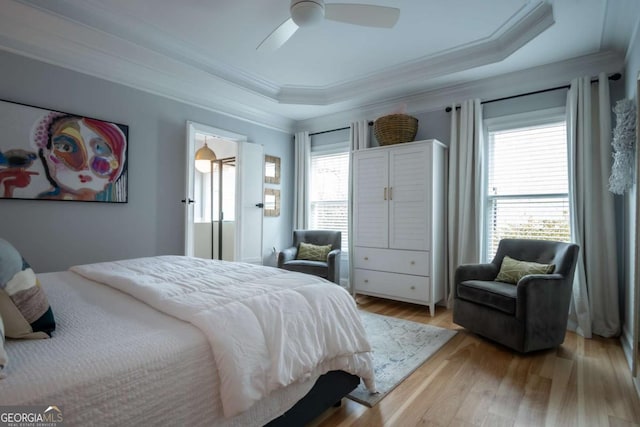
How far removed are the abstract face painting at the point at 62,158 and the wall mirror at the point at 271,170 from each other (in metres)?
1.90

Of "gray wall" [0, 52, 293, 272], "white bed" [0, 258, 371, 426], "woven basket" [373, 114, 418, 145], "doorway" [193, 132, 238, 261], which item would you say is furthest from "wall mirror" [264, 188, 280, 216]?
"white bed" [0, 258, 371, 426]

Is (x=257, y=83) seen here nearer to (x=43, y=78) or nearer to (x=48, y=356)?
(x=43, y=78)

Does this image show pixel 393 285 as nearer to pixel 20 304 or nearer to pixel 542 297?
pixel 542 297


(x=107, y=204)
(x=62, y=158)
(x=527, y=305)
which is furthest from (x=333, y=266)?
(x=62, y=158)

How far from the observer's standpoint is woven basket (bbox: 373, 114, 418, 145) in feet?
12.5

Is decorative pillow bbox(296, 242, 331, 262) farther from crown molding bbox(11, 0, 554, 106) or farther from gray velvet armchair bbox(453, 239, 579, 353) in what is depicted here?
crown molding bbox(11, 0, 554, 106)

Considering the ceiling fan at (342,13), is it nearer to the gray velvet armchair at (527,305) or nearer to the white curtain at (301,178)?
the gray velvet armchair at (527,305)

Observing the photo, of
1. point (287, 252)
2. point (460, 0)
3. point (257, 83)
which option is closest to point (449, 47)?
point (460, 0)

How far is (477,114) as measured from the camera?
11.8 ft

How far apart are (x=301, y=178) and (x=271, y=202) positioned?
63cm

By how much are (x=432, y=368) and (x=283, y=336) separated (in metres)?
1.50

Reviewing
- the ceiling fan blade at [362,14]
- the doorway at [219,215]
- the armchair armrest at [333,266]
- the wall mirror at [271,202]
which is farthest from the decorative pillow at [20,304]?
the doorway at [219,215]

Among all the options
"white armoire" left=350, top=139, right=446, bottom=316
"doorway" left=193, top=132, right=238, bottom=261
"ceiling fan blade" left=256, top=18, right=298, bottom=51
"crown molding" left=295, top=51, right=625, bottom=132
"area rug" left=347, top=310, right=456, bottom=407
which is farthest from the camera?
"doorway" left=193, top=132, right=238, bottom=261

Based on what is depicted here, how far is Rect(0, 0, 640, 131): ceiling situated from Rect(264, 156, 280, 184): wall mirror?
35.1 inches
